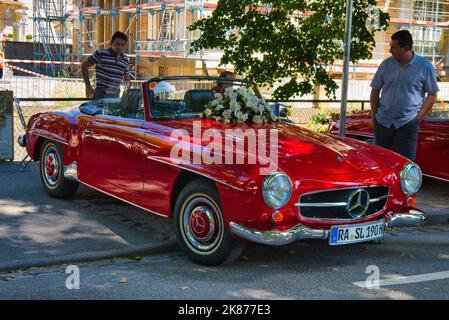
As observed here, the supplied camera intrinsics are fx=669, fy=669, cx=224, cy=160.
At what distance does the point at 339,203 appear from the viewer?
5457 mm

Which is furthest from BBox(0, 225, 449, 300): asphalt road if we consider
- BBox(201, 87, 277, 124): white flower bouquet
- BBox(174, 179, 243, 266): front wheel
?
BBox(201, 87, 277, 124): white flower bouquet

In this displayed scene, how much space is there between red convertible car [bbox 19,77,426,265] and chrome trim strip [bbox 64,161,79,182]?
4cm

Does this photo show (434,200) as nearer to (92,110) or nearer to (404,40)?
(404,40)

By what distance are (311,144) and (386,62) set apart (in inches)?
99.1

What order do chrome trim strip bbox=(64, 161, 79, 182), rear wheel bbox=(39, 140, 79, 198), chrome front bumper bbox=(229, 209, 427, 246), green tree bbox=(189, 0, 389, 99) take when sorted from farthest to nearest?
green tree bbox=(189, 0, 389, 99), rear wheel bbox=(39, 140, 79, 198), chrome trim strip bbox=(64, 161, 79, 182), chrome front bumper bbox=(229, 209, 427, 246)

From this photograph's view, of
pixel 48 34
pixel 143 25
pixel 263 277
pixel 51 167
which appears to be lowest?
pixel 263 277

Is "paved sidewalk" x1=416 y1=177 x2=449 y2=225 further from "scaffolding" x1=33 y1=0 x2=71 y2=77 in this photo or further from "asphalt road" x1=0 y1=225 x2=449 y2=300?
"scaffolding" x1=33 y1=0 x2=71 y2=77

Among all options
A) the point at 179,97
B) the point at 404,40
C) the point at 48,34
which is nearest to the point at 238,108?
the point at 179,97

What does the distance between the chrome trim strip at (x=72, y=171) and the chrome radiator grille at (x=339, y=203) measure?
322 cm

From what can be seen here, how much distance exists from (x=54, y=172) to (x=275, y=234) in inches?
154

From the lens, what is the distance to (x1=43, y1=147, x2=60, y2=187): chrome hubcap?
8.13 metres

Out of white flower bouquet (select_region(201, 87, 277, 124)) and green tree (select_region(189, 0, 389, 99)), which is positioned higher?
green tree (select_region(189, 0, 389, 99))

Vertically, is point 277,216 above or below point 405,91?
below

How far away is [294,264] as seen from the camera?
5.87 meters
